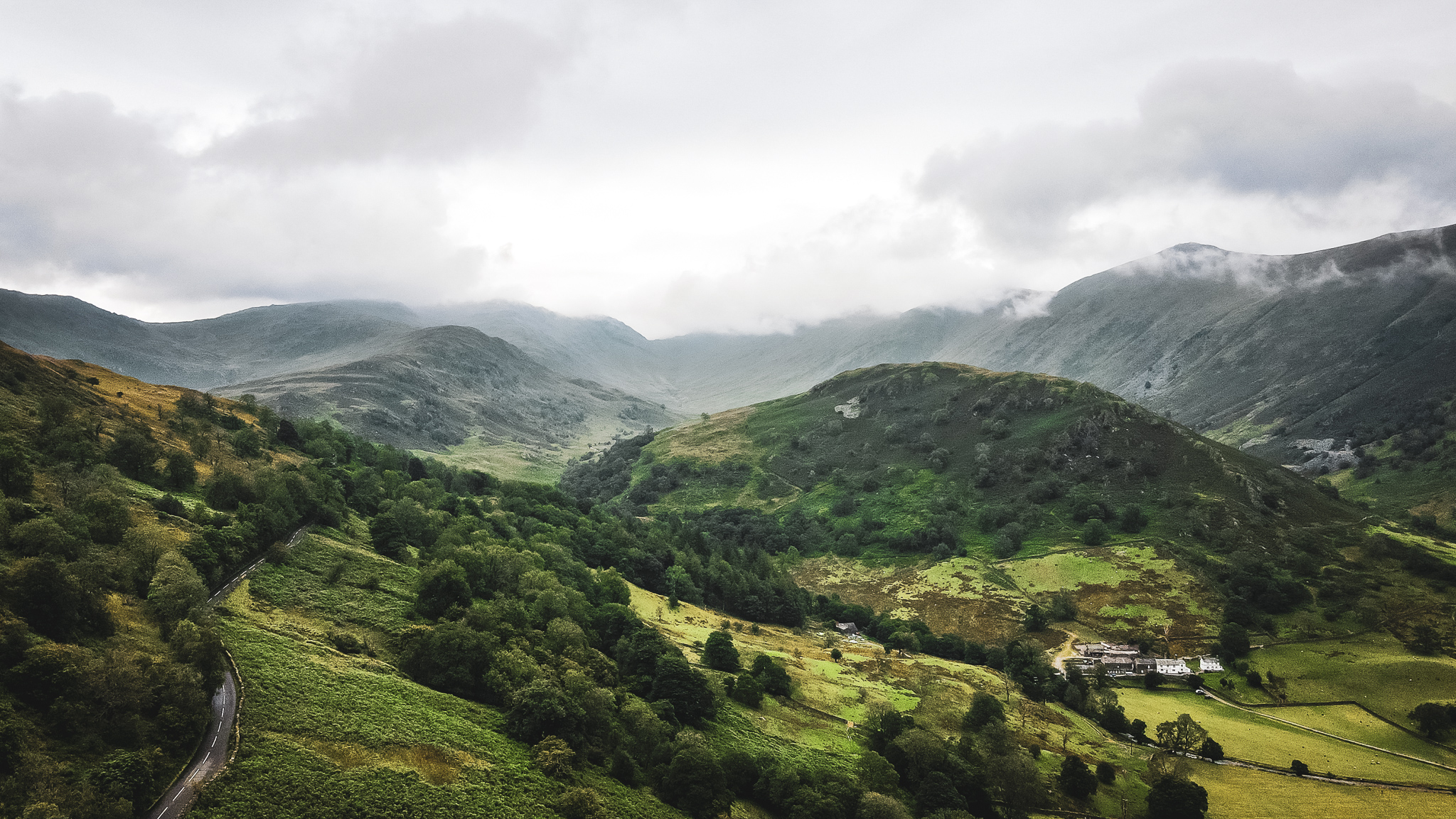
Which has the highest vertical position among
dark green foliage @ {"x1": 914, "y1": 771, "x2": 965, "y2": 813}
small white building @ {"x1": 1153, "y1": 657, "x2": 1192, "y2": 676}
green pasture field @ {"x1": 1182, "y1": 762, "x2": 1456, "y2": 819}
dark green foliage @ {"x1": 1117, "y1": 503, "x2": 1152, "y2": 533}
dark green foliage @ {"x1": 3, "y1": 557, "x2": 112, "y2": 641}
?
dark green foliage @ {"x1": 3, "y1": 557, "x2": 112, "y2": 641}

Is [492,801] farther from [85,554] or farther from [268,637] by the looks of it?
[85,554]

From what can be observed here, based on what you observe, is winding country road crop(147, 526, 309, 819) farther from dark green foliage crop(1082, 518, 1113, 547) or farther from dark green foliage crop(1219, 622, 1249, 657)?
dark green foliage crop(1082, 518, 1113, 547)

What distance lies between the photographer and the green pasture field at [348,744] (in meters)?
35.0

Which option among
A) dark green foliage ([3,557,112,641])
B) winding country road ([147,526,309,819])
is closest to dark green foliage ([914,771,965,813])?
winding country road ([147,526,309,819])

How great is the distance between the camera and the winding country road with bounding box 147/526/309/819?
32.2 meters

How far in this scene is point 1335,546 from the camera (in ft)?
425

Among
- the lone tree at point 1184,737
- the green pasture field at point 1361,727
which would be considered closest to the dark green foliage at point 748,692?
the lone tree at point 1184,737

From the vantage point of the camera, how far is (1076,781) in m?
62.5

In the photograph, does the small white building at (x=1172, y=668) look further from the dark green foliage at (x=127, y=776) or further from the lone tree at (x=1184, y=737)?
the dark green foliage at (x=127, y=776)

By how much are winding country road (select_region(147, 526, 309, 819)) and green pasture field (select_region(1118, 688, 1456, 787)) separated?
3621 inches

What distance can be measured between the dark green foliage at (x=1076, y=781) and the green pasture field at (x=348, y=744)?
3975 cm

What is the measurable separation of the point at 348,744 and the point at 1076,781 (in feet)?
203

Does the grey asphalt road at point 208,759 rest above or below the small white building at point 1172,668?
above

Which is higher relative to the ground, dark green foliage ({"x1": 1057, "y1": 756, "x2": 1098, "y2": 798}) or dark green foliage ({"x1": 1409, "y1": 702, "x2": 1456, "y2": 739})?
dark green foliage ({"x1": 1409, "y1": 702, "x2": 1456, "y2": 739})
